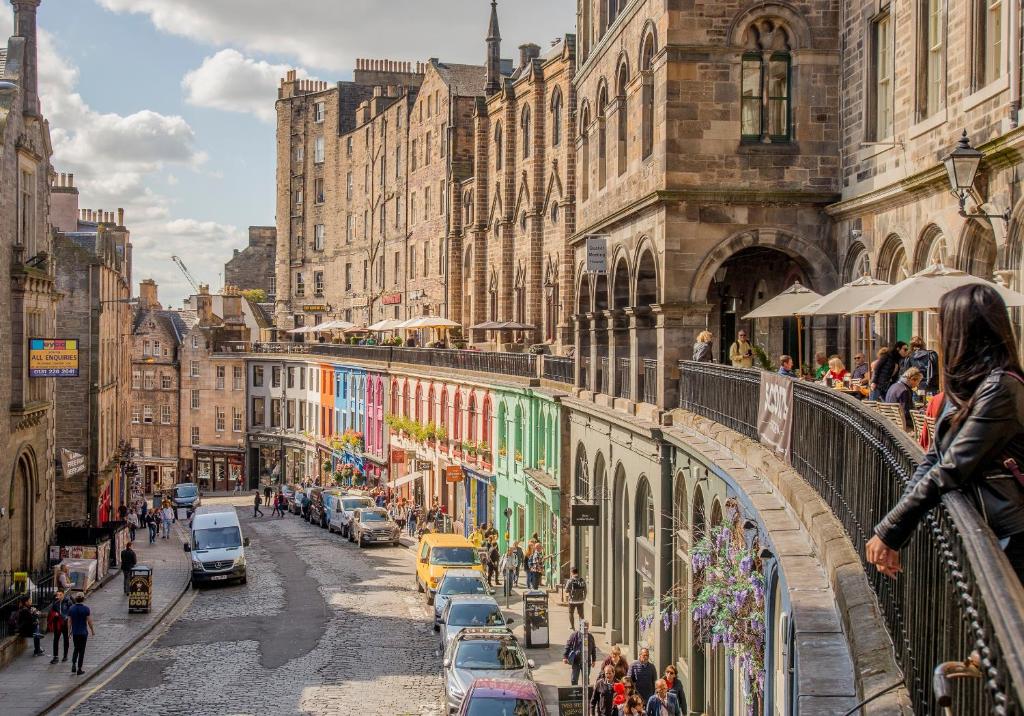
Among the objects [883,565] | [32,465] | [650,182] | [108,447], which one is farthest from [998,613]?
[108,447]

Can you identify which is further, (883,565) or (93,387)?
(93,387)

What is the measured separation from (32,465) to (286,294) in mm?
54368

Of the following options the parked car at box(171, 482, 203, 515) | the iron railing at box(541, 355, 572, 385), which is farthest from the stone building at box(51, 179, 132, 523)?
the iron railing at box(541, 355, 572, 385)

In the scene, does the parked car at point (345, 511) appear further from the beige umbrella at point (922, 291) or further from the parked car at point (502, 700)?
the beige umbrella at point (922, 291)

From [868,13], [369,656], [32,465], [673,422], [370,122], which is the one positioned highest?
[370,122]

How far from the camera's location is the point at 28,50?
36969mm

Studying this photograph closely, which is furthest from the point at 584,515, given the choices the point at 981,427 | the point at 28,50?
the point at 28,50

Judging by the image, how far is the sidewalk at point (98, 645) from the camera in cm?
2369

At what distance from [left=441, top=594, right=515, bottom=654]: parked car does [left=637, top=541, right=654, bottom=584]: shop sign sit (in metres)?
3.04

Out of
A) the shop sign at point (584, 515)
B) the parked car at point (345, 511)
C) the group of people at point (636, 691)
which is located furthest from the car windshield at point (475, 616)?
the parked car at point (345, 511)

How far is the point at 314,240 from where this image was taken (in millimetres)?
87812

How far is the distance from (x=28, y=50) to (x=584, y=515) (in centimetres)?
2277

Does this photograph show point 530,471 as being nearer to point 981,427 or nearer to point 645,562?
point 645,562

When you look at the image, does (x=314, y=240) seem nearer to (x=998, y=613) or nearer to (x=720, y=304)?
(x=720, y=304)
